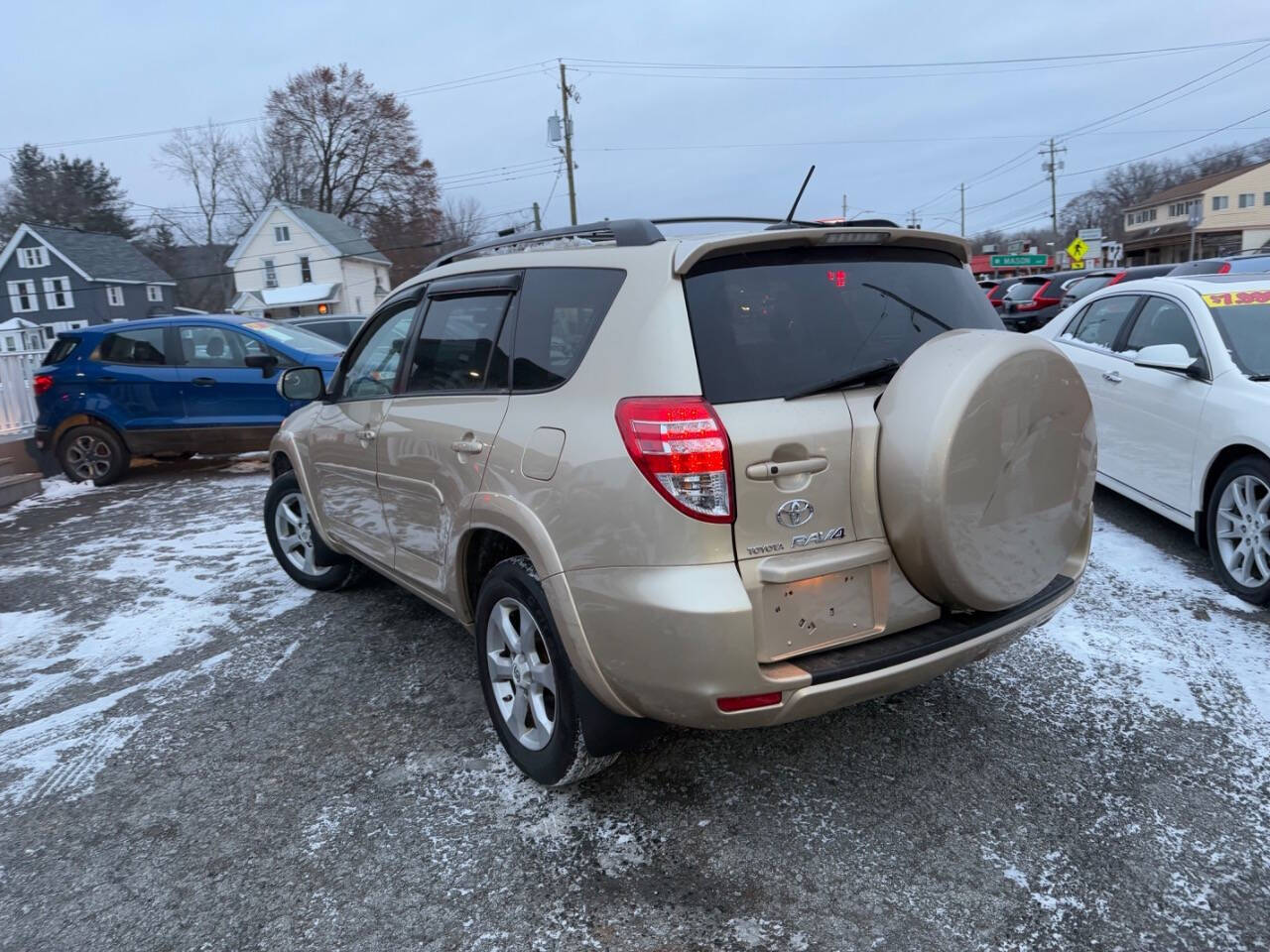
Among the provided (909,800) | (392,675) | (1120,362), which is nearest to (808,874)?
(909,800)

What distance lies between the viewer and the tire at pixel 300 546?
517 centimetres

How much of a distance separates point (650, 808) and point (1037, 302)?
66.7 ft

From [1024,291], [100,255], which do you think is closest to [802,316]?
[1024,291]

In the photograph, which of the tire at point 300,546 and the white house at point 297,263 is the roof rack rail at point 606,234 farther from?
the white house at point 297,263

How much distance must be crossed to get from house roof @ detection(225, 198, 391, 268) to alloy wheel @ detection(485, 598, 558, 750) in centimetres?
5620

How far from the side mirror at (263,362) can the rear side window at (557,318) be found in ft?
22.4

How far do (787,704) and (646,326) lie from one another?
1.16m

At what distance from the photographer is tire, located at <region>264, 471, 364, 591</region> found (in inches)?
203

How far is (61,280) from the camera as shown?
5384cm

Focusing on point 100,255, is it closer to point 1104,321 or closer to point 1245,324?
point 1104,321

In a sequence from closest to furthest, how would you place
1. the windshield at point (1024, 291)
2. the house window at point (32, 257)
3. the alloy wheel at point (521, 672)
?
the alloy wheel at point (521, 672)
the windshield at point (1024, 291)
the house window at point (32, 257)

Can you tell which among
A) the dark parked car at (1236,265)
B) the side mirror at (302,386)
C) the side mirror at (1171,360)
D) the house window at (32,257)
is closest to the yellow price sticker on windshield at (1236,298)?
the side mirror at (1171,360)

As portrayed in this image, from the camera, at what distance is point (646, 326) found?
255cm

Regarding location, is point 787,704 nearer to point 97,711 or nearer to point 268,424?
point 97,711
